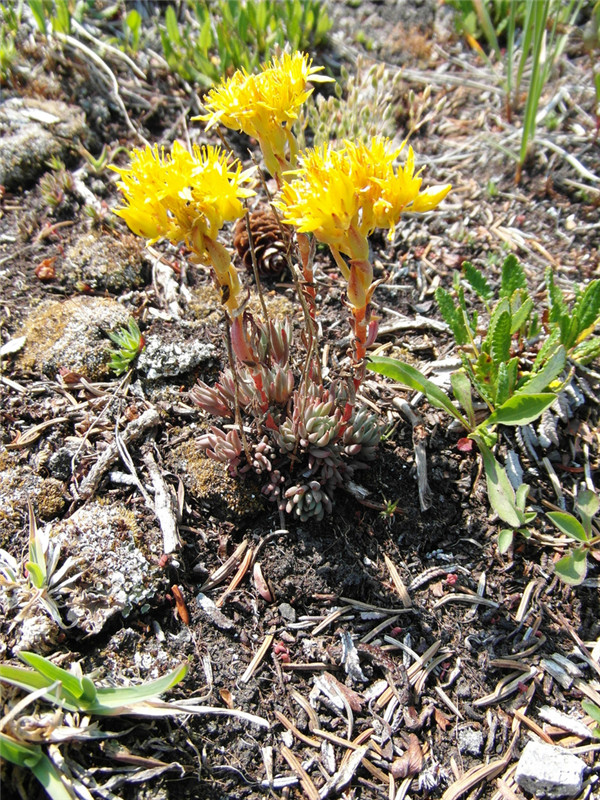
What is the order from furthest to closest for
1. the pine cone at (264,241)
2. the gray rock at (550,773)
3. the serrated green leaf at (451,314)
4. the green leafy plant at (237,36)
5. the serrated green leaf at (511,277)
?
the green leafy plant at (237,36), the pine cone at (264,241), the serrated green leaf at (511,277), the serrated green leaf at (451,314), the gray rock at (550,773)

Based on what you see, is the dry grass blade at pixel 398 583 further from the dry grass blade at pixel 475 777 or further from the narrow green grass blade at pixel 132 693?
the narrow green grass blade at pixel 132 693

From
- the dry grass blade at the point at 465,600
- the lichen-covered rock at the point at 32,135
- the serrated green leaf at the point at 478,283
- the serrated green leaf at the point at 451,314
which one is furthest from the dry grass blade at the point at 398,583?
the lichen-covered rock at the point at 32,135

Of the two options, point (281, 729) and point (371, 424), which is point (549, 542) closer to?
point (371, 424)

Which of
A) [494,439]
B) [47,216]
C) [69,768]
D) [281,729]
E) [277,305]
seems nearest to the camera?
[69,768]

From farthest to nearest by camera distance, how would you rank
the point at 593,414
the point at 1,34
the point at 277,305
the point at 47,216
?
1. the point at 1,34
2. the point at 47,216
3. the point at 277,305
4. the point at 593,414

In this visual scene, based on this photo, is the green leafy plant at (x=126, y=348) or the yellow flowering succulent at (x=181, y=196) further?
the green leafy plant at (x=126, y=348)

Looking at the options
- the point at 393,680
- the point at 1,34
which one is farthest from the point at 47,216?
the point at 393,680

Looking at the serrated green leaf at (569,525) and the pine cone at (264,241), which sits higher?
the pine cone at (264,241)
